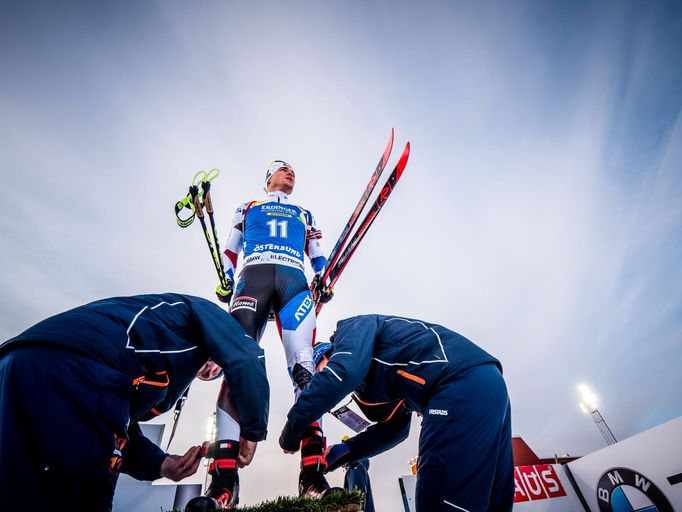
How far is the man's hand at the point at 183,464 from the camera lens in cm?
195

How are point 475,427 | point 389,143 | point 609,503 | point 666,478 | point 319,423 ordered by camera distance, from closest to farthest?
point 475,427 < point 319,423 < point 666,478 < point 389,143 < point 609,503

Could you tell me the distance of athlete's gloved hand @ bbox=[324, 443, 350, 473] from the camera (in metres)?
2.66

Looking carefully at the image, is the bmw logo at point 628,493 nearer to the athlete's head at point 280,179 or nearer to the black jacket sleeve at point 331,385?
the black jacket sleeve at point 331,385

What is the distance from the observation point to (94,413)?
1.07 metres

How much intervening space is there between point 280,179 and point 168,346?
3.03 meters

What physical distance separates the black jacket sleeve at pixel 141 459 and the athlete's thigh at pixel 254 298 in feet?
3.08

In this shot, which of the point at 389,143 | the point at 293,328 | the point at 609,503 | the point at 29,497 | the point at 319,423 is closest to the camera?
the point at 29,497

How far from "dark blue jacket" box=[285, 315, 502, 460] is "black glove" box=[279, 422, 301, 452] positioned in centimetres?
2

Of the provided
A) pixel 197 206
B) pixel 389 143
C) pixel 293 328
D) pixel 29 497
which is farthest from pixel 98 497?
pixel 389 143

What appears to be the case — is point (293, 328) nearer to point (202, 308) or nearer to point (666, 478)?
point (202, 308)

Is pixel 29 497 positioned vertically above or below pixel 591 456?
below

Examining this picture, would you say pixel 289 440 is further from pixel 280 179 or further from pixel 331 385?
pixel 280 179

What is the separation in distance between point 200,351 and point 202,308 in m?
0.27

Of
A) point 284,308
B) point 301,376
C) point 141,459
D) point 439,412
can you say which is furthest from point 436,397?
point 141,459
